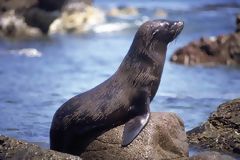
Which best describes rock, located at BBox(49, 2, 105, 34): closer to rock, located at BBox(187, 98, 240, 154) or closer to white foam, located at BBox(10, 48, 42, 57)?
white foam, located at BBox(10, 48, 42, 57)

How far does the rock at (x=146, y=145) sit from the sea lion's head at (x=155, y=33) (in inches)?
36.6

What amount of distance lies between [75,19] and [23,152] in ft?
80.7

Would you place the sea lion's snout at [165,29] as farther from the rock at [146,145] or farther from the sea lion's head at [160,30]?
the rock at [146,145]

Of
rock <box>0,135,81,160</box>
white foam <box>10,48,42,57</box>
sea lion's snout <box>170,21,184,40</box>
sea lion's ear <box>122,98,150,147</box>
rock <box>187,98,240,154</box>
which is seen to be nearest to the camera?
rock <box>0,135,81,160</box>

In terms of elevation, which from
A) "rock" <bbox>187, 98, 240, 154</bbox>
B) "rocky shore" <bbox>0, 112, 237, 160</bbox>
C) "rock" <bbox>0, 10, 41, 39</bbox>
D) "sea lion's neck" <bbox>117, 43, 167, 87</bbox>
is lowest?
"rock" <bbox>0, 10, 41, 39</bbox>

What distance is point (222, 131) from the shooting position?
9.12 meters

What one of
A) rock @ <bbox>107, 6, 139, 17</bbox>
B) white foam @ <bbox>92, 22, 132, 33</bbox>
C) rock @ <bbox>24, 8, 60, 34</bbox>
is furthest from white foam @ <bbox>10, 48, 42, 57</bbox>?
rock @ <bbox>107, 6, 139, 17</bbox>

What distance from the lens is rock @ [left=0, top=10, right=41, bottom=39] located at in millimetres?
27969

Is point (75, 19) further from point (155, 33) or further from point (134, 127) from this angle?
point (134, 127)

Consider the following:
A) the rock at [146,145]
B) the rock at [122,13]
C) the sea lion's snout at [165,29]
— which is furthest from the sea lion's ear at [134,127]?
the rock at [122,13]

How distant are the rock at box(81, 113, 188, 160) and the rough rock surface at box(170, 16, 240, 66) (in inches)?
428

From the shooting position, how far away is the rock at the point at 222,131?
29.0 feet

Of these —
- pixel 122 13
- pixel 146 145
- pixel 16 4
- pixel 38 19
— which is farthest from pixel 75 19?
pixel 146 145

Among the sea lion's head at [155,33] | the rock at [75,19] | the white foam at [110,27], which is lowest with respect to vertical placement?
the white foam at [110,27]
